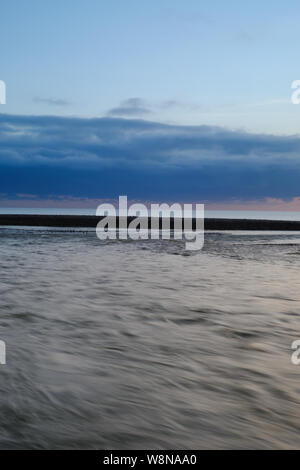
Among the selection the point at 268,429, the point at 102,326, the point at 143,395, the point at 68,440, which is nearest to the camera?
the point at 68,440

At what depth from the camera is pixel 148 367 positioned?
5895 mm

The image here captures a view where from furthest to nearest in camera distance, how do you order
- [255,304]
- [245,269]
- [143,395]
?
[245,269] → [255,304] → [143,395]

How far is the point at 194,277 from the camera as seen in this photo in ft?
47.8

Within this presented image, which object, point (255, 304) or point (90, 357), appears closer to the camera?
point (90, 357)

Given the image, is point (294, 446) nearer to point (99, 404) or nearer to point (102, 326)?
point (99, 404)

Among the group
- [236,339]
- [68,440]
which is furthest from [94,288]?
[68,440]

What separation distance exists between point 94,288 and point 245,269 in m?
7.39

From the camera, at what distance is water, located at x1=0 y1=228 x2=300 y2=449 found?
162 inches

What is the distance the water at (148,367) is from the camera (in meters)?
4.12

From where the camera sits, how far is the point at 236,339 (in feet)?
23.9

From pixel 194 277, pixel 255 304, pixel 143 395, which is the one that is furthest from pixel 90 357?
pixel 194 277
